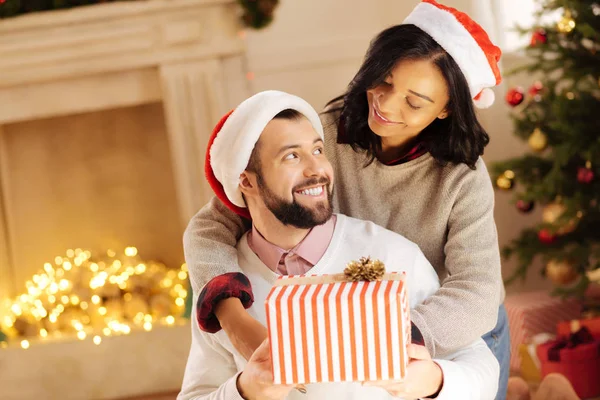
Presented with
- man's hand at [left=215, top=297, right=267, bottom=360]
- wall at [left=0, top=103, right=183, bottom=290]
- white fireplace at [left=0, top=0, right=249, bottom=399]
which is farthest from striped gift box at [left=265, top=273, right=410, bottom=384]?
wall at [left=0, top=103, right=183, bottom=290]

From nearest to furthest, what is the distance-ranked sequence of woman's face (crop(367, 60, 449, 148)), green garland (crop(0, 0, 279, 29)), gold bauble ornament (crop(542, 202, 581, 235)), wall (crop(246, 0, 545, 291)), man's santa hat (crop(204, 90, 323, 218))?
man's santa hat (crop(204, 90, 323, 218)), woman's face (crop(367, 60, 449, 148)), gold bauble ornament (crop(542, 202, 581, 235)), green garland (crop(0, 0, 279, 29)), wall (crop(246, 0, 545, 291))

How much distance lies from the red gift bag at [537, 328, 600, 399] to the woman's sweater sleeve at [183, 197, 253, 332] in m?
1.72

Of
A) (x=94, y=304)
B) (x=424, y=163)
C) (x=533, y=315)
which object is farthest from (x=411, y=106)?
(x=94, y=304)

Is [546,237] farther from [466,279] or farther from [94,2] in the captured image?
[94,2]

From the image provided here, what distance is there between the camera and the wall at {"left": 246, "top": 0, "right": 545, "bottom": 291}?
364cm

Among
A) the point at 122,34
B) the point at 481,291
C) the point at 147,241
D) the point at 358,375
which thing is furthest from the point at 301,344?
the point at 147,241

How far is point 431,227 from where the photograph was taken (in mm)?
1693

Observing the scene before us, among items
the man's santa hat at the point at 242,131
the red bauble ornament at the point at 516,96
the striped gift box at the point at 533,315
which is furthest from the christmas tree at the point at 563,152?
the man's santa hat at the point at 242,131

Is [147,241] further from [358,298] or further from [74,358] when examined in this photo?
[358,298]

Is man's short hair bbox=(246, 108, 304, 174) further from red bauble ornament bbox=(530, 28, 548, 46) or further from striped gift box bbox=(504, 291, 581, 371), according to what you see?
striped gift box bbox=(504, 291, 581, 371)

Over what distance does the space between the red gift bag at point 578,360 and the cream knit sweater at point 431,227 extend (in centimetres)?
147

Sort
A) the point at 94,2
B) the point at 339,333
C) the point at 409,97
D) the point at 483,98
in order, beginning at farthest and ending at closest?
the point at 94,2
the point at 483,98
the point at 409,97
the point at 339,333

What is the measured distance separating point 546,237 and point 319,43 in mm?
1220

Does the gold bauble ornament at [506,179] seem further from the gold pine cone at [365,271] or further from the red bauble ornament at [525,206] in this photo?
the gold pine cone at [365,271]
